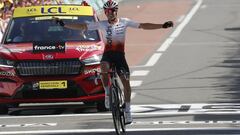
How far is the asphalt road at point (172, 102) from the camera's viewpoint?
36.5ft

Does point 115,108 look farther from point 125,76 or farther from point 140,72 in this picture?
point 140,72

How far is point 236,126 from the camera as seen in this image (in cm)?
1082

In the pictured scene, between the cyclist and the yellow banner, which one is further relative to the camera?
the yellow banner

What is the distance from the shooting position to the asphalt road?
1112 cm

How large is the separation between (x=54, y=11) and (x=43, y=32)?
1.70 ft

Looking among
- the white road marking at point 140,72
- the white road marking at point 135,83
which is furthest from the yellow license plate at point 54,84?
the white road marking at point 140,72

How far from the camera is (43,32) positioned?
14008 mm

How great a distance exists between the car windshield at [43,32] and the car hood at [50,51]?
42 centimetres

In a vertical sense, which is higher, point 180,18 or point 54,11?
point 54,11

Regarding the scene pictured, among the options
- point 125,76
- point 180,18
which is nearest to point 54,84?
point 125,76

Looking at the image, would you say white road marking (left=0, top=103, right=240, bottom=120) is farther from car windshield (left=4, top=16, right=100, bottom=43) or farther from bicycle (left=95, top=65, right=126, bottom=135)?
bicycle (left=95, top=65, right=126, bottom=135)

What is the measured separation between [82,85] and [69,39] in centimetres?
135

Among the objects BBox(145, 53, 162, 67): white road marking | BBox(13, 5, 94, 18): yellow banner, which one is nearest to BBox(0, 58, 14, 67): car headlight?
BBox(13, 5, 94, 18): yellow banner

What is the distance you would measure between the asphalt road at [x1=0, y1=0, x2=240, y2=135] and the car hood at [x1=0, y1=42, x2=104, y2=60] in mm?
915
